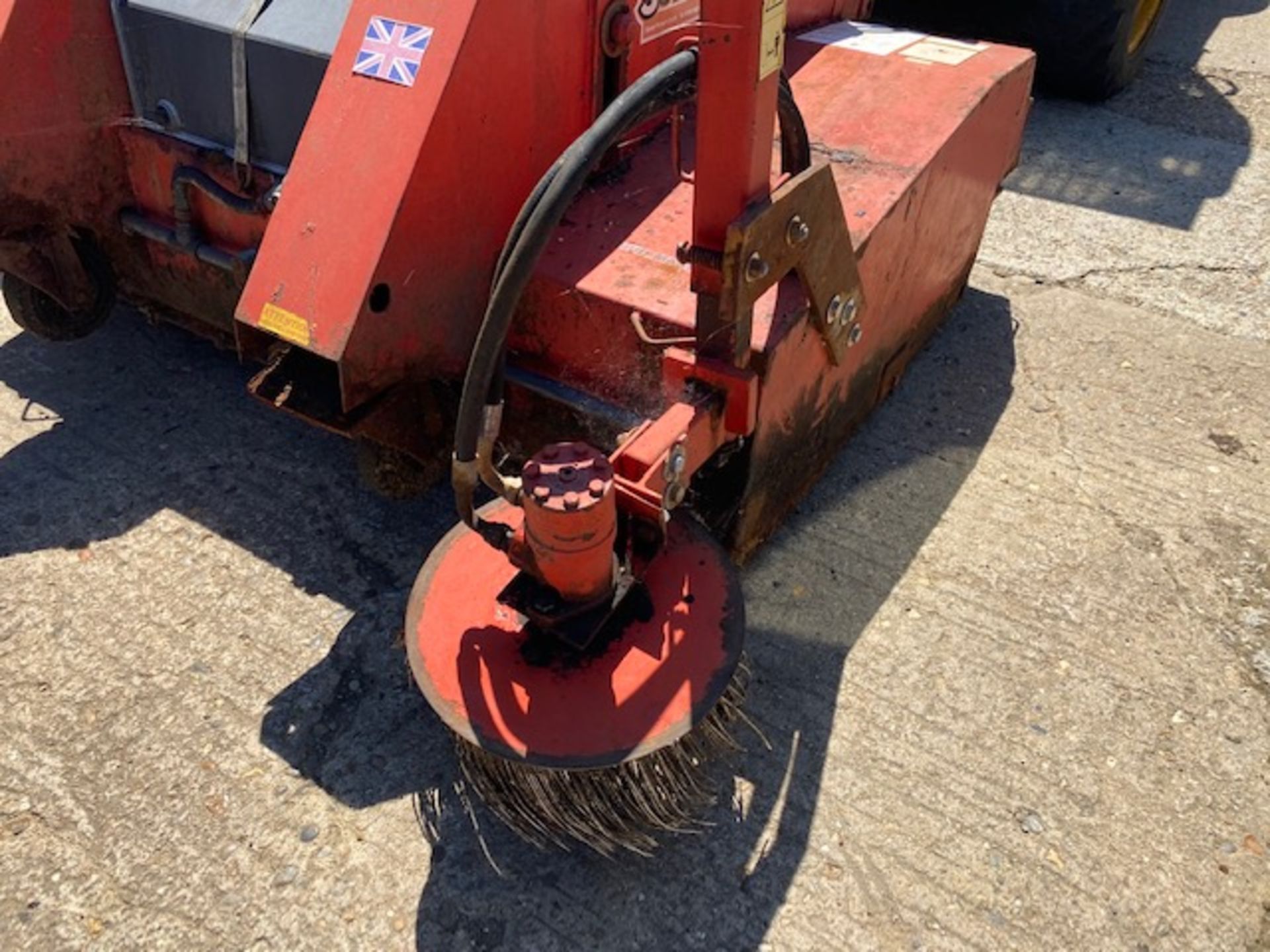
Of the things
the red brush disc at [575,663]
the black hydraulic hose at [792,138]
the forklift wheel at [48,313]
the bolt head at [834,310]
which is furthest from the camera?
the forklift wheel at [48,313]

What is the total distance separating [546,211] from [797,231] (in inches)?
19.2

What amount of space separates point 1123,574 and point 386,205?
5.99 feet

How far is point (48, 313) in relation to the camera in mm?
2854

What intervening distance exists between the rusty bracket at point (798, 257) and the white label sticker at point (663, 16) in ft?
1.75

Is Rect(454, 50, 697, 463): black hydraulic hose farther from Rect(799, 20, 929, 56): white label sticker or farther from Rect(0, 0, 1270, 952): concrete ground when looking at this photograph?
Rect(799, 20, 929, 56): white label sticker

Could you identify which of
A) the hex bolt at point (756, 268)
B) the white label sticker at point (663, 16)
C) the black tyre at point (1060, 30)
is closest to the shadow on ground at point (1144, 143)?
the black tyre at point (1060, 30)

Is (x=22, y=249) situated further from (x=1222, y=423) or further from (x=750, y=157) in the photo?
(x=1222, y=423)

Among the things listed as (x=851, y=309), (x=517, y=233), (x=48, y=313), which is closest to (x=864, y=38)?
(x=851, y=309)

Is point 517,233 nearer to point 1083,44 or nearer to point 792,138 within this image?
point 792,138

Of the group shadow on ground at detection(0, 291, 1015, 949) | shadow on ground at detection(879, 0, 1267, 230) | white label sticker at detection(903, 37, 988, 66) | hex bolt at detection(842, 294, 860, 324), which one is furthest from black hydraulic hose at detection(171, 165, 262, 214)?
shadow on ground at detection(879, 0, 1267, 230)

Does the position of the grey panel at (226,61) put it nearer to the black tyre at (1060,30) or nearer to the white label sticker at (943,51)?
the white label sticker at (943,51)

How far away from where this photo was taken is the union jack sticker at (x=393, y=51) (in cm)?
185

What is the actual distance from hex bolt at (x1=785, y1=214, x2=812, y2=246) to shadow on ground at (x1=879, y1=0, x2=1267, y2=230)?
2.63 metres

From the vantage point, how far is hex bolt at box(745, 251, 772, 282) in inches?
66.4
